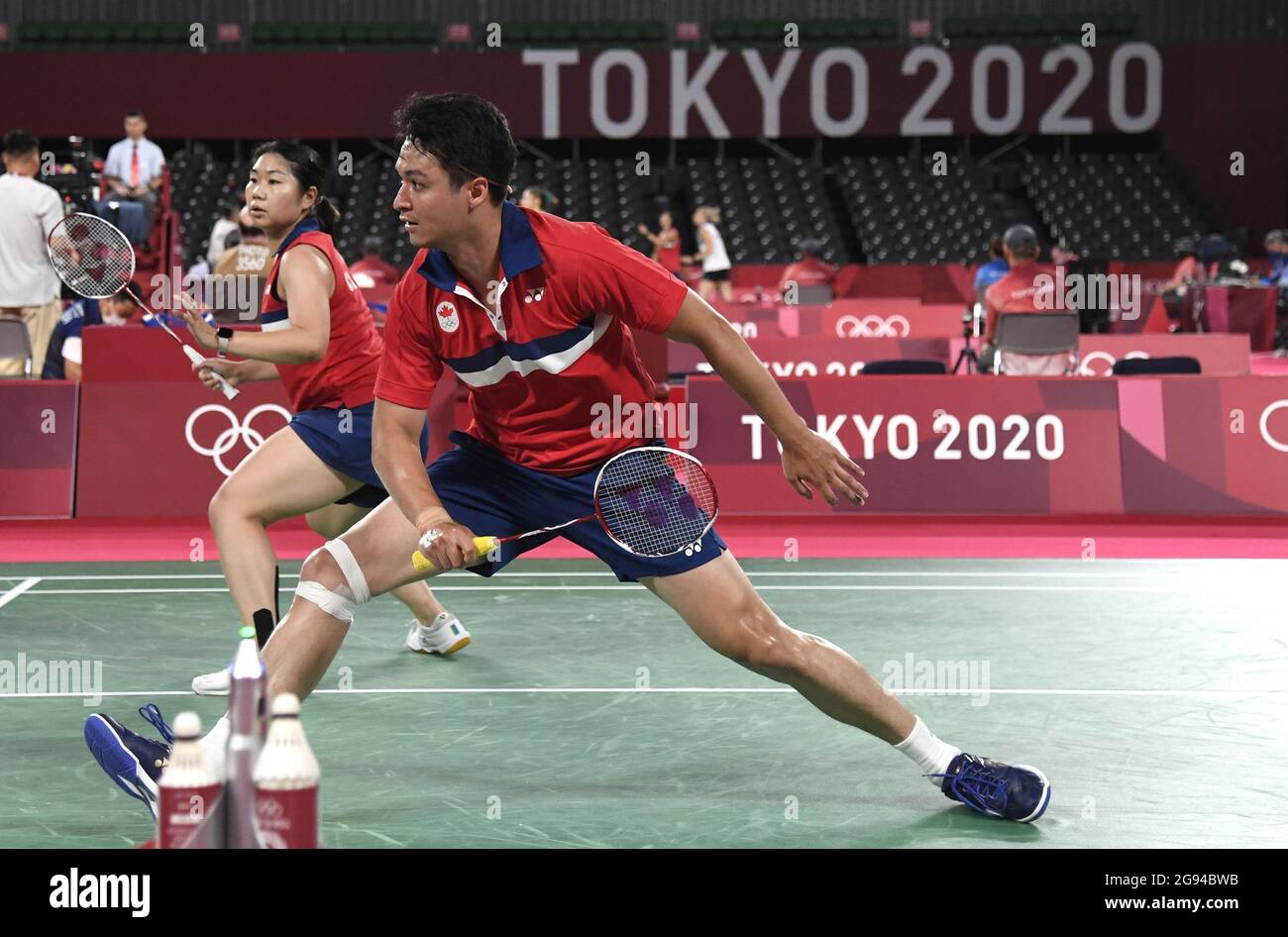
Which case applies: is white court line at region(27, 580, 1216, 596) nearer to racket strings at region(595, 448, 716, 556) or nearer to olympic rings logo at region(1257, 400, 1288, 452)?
olympic rings logo at region(1257, 400, 1288, 452)

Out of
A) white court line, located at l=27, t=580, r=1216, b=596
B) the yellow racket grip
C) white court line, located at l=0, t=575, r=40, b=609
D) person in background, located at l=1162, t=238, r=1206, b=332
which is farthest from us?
person in background, located at l=1162, t=238, r=1206, b=332

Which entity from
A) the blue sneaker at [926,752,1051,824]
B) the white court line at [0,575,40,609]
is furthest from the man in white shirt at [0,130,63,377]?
the blue sneaker at [926,752,1051,824]

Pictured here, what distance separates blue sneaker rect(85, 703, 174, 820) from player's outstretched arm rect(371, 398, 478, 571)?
874 millimetres

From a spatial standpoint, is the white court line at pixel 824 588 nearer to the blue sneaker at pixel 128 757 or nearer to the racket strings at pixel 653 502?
the blue sneaker at pixel 128 757

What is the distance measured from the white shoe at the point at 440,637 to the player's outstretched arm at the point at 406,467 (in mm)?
A: 1995

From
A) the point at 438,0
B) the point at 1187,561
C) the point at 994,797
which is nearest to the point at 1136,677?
the point at 994,797

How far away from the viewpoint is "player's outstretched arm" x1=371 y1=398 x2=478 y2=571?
3.41 m

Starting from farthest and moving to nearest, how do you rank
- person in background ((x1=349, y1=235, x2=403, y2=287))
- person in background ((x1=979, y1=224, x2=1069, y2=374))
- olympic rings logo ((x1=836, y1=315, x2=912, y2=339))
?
person in background ((x1=349, y1=235, x2=403, y2=287)), olympic rings logo ((x1=836, y1=315, x2=912, y2=339)), person in background ((x1=979, y1=224, x2=1069, y2=374))

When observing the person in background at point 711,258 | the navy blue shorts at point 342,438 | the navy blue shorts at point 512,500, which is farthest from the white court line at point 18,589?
the person in background at point 711,258

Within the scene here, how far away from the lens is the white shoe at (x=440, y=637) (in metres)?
5.66

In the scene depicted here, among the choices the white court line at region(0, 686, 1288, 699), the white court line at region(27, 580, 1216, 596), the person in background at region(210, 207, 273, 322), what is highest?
the person in background at region(210, 207, 273, 322)

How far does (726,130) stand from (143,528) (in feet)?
53.6

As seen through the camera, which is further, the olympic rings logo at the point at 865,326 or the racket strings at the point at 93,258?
the olympic rings logo at the point at 865,326

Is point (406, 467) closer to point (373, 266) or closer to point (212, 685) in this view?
point (212, 685)
